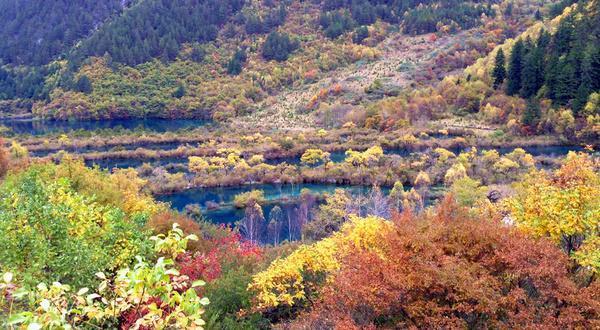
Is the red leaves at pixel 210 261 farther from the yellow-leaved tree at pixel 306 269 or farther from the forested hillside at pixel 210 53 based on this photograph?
the forested hillside at pixel 210 53

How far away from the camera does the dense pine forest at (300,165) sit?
8.64 metres

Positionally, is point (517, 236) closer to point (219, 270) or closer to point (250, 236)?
point (219, 270)

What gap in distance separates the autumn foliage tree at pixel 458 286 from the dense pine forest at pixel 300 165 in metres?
0.05

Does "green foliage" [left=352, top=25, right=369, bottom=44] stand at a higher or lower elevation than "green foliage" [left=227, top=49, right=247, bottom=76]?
higher

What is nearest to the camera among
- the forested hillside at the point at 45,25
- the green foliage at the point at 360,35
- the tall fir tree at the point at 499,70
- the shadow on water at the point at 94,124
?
the tall fir tree at the point at 499,70

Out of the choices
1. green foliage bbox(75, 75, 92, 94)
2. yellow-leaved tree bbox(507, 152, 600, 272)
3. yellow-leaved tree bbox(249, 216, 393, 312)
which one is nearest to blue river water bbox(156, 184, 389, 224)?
yellow-leaved tree bbox(249, 216, 393, 312)

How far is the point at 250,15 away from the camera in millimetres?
138500

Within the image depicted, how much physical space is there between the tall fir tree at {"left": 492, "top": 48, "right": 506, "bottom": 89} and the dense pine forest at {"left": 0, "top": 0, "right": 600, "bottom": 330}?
1.44 ft

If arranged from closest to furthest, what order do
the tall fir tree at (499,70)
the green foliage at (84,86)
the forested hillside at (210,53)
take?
the tall fir tree at (499,70)
the forested hillside at (210,53)
the green foliage at (84,86)

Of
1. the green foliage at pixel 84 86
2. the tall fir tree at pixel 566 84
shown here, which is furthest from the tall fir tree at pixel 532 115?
the green foliage at pixel 84 86

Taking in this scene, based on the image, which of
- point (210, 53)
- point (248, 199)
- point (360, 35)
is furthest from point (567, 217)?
point (210, 53)

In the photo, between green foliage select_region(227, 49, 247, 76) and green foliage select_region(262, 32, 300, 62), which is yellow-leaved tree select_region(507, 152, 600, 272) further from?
green foliage select_region(262, 32, 300, 62)

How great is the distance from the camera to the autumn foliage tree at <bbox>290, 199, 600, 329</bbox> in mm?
8664

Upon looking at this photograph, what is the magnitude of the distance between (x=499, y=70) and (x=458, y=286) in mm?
65993
